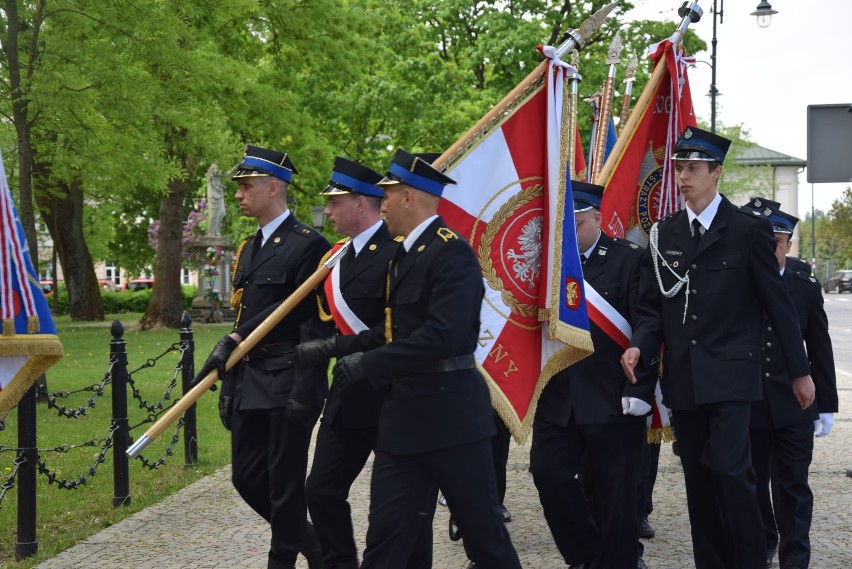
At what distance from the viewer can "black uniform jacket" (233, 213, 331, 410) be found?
551 cm

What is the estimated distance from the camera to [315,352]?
482 cm

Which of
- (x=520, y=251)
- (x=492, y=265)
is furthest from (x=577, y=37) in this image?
(x=492, y=265)

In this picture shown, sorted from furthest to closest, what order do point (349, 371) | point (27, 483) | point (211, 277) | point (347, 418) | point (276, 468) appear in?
Answer: 1. point (211, 277)
2. point (27, 483)
3. point (276, 468)
4. point (347, 418)
5. point (349, 371)

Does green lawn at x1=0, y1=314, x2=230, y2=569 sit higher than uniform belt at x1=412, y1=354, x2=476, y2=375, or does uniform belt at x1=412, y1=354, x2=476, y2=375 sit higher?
uniform belt at x1=412, y1=354, x2=476, y2=375

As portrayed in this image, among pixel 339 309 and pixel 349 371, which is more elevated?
pixel 339 309

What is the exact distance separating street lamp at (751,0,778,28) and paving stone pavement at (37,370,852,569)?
2205cm

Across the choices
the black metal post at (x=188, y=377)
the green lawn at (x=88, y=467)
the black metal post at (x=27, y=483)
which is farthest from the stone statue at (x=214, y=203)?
the black metal post at (x=27, y=483)

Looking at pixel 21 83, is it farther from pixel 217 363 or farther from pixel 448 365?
pixel 448 365

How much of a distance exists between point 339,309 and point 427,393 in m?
1.00

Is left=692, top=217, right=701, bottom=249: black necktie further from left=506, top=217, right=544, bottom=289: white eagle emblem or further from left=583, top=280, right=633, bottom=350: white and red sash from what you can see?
left=506, top=217, right=544, bottom=289: white eagle emblem

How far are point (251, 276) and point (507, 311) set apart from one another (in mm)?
1347

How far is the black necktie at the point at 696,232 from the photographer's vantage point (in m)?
5.38

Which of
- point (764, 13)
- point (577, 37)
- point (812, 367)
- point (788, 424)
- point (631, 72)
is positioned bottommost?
point (788, 424)

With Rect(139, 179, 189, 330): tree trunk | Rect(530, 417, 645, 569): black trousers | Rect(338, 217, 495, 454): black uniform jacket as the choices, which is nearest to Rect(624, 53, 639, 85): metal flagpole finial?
A: Rect(530, 417, 645, 569): black trousers
